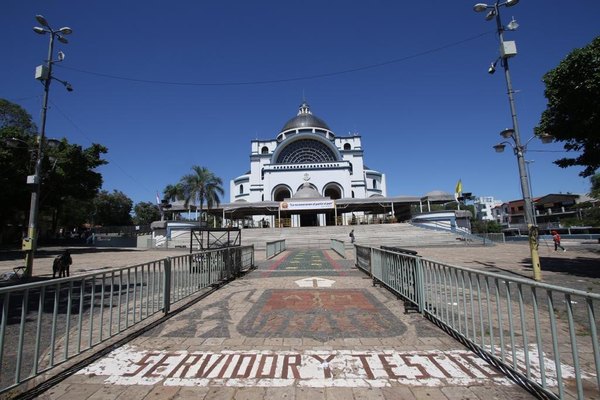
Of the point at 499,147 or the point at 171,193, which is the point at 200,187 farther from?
the point at 499,147

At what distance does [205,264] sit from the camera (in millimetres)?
8070

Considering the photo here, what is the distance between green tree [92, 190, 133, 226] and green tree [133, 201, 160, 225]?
7.11m

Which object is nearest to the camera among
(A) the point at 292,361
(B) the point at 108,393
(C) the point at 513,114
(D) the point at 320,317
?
(B) the point at 108,393

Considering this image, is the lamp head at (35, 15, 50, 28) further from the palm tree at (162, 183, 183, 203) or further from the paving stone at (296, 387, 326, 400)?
the palm tree at (162, 183, 183, 203)

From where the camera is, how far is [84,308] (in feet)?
22.5

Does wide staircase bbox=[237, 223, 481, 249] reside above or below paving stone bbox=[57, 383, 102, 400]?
above

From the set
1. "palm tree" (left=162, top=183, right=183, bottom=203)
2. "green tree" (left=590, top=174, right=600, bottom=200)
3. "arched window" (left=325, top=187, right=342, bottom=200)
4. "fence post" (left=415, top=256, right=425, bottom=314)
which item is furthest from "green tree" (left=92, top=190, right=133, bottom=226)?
"green tree" (left=590, top=174, right=600, bottom=200)

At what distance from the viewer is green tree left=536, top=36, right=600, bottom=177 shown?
Result: 9672 mm

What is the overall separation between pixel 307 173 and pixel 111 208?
3898cm

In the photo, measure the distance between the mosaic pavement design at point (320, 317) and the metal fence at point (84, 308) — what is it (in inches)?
68.3

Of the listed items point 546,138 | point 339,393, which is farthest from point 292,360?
point 546,138

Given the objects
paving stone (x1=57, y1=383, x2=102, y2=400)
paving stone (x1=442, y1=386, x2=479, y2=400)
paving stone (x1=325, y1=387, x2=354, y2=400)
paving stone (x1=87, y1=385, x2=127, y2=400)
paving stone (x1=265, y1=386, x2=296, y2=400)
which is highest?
paving stone (x1=57, y1=383, x2=102, y2=400)

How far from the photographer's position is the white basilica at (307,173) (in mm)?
57344

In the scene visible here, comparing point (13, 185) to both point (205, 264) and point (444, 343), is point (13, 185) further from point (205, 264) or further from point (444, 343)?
point (444, 343)
